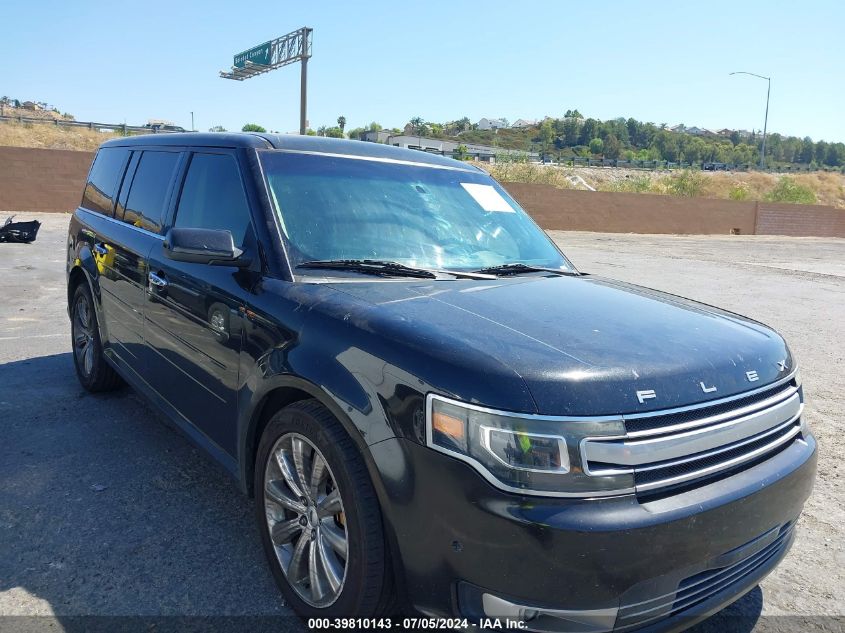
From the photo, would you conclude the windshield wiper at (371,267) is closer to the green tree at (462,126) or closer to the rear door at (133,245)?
the rear door at (133,245)

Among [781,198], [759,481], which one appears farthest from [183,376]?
[781,198]

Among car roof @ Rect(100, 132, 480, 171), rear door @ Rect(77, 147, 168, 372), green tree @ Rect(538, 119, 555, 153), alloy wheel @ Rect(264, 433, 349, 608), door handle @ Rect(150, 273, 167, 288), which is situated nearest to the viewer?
alloy wheel @ Rect(264, 433, 349, 608)

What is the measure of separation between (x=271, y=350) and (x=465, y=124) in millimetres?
204344


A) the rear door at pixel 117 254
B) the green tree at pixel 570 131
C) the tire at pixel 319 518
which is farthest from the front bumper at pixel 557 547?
the green tree at pixel 570 131

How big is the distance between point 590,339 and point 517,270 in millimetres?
1104

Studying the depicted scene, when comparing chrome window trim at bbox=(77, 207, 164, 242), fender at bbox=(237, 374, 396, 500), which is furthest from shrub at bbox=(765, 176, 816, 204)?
fender at bbox=(237, 374, 396, 500)

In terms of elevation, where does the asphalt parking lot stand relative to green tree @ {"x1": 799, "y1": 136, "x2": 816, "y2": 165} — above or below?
below

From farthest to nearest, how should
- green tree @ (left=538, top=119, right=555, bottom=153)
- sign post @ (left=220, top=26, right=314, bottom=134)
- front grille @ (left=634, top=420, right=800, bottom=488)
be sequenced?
green tree @ (left=538, top=119, right=555, bottom=153)
sign post @ (left=220, top=26, right=314, bottom=134)
front grille @ (left=634, top=420, right=800, bottom=488)

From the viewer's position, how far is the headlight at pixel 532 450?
1871mm

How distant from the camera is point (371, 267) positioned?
293cm

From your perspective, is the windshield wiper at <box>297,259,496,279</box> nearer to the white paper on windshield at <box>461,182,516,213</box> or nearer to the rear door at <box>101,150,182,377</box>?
the white paper on windshield at <box>461,182,516,213</box>

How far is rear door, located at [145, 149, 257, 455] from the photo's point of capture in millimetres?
2934

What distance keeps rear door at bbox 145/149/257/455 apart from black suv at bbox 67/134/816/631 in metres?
0.02

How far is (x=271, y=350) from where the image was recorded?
2.60m
